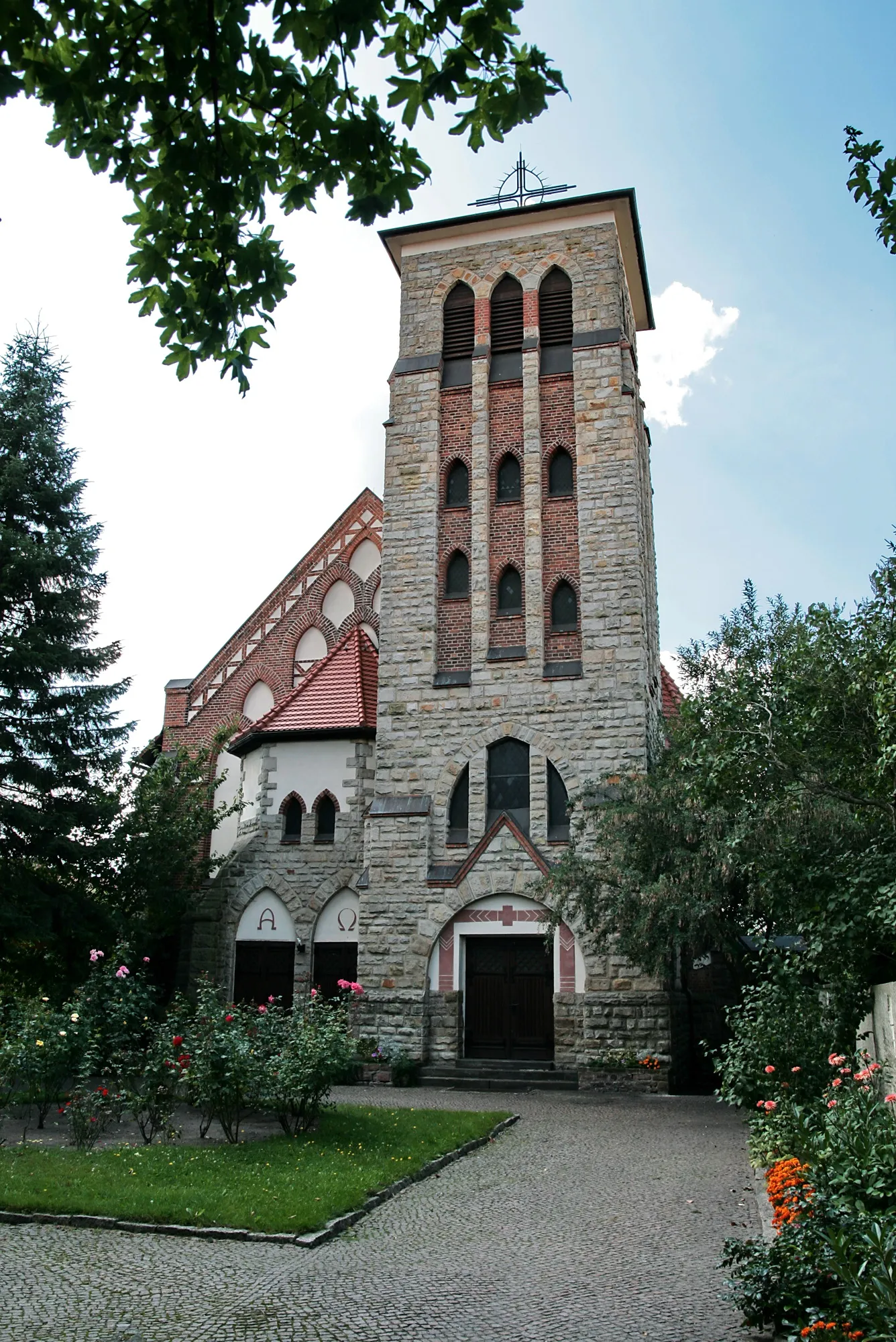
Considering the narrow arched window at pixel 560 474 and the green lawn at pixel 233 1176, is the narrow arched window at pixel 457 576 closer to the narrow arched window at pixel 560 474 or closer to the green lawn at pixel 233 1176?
the narrow arched window at pixel 560 474

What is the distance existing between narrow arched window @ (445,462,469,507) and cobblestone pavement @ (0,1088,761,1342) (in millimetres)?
14063

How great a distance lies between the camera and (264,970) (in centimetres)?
2181

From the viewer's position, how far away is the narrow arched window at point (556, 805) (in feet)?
64.1

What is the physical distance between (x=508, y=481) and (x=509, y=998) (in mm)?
9759

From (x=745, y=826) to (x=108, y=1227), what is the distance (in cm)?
726

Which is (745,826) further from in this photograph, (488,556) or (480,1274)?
(488,556)

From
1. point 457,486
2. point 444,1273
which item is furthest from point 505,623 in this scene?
point 444,1273

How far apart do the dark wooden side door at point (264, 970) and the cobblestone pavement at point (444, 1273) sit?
1182cm

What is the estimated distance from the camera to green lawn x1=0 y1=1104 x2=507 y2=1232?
319 inches

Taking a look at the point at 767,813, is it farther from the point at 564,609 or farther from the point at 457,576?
the point at 457,576

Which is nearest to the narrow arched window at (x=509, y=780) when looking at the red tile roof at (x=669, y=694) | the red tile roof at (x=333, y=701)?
the red tile roof at (x=333, y=701)

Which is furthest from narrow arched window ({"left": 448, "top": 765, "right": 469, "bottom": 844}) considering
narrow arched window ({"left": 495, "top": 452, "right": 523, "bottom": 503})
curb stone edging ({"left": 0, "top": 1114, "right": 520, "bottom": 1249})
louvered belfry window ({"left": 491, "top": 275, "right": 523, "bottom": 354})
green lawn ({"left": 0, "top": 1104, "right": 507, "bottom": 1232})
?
curb stone edging ({"left": 0, "top": 1114, "right": 520, "bottom": 1249})

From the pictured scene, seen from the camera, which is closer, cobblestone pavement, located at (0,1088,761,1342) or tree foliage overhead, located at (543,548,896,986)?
cobblestone pavement, located at (0,1088,761,1342)

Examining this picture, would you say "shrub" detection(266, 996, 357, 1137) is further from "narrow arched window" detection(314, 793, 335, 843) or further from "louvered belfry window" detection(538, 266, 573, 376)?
"louvered belfry window" detection(538, 266, 573, 376)
